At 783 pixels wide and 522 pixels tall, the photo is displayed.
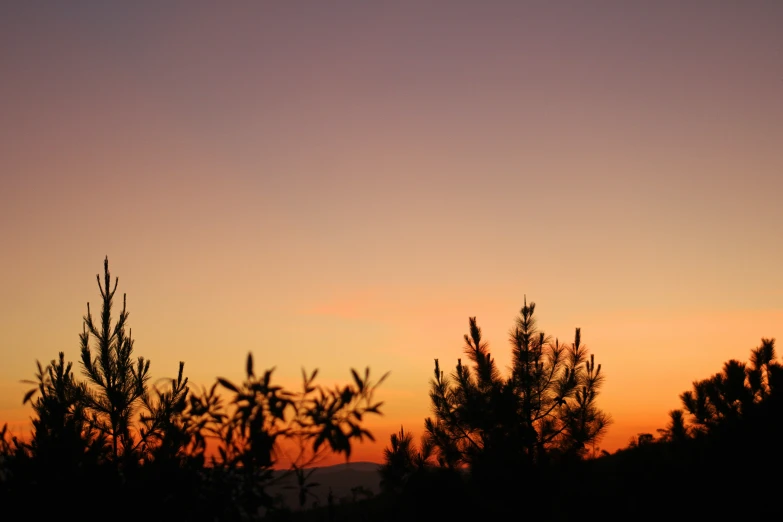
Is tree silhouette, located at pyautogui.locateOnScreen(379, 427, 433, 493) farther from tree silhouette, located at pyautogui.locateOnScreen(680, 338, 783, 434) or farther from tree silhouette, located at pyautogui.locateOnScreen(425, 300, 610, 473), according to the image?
tree silhouette, located at pyautogui.locateOnScreen(680, 338, 783, 434)

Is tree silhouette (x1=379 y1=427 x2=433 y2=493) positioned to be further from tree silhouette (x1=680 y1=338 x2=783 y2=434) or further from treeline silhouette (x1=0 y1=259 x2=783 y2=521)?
tree silhouette (x1=680 y1=338 x2=783 y2=434)

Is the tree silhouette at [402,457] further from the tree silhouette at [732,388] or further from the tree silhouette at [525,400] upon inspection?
the tree silhouette at [732,388]

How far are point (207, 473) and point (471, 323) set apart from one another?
12948 millimetres

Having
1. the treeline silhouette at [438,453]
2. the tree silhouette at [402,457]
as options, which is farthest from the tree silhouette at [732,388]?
the tree silhouette at [402,457]

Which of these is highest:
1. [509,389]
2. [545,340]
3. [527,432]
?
[545,340]

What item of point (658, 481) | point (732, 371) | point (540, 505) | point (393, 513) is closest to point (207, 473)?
point (393, 513)

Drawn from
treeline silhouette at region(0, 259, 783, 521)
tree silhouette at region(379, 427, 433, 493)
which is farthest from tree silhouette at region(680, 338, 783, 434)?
tree silhouette at region(379, 427, 433, 493)

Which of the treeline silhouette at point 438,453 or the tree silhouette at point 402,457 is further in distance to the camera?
the tree silhouette at point 402,457

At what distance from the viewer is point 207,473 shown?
18.9ft

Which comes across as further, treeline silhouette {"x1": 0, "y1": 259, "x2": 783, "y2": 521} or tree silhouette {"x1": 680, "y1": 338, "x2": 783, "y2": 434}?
tree silhouette {"x1": 680, "y1": 338, "x2": 783, "y2": 434}

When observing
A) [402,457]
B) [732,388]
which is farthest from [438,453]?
[732,388]

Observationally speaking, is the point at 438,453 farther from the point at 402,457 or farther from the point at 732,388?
the point at 732,388

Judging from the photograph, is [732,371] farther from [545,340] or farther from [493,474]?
[493,474]

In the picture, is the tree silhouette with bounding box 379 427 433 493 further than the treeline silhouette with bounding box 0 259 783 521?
A: Yes
